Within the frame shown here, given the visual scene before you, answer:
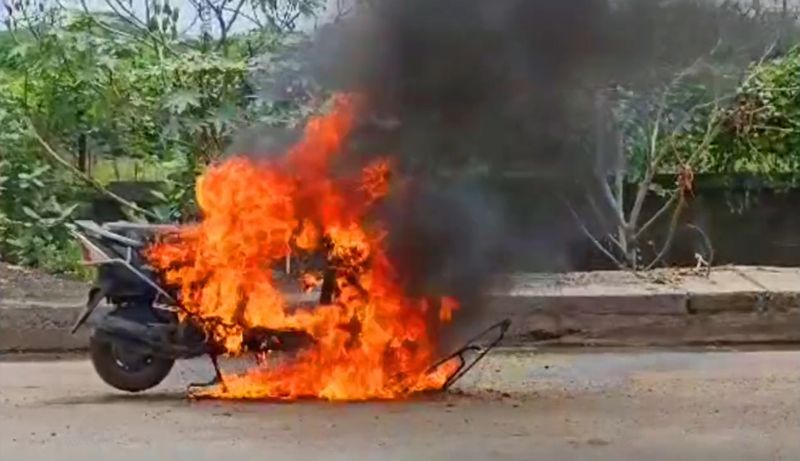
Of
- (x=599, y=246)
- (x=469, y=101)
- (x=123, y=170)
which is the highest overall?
(x=469, y=101)

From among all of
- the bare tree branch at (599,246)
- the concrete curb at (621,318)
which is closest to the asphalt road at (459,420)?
the concrete curb at (621,318)

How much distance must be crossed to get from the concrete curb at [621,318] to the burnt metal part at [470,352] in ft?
5.35

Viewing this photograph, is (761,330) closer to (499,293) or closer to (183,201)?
(499,293)

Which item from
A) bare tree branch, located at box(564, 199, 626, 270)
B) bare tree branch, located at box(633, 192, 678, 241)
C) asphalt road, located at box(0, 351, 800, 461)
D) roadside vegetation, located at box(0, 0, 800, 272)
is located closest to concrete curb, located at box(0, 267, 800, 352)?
bare tree branch, located at box(564, 199, 626, 270)

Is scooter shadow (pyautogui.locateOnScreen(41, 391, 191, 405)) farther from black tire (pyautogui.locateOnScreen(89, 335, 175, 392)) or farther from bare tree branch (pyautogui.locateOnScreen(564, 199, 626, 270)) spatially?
bare tree branch (pyautogui.locateOnScreen(564, 199, 626, 270))

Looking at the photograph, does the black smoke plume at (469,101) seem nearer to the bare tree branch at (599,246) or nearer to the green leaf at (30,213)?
the bare tree branch at (599,246)

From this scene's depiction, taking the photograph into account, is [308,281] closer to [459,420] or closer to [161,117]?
[459,420]

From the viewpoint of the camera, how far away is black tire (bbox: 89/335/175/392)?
7.46 m

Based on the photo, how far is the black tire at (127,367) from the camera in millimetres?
7457

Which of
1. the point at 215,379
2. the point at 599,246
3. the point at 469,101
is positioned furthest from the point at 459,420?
the point at 599,246

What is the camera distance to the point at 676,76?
347 inches

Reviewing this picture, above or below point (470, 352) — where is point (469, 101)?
above

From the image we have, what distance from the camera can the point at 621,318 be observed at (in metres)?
9.98

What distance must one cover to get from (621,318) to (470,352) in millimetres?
2381
